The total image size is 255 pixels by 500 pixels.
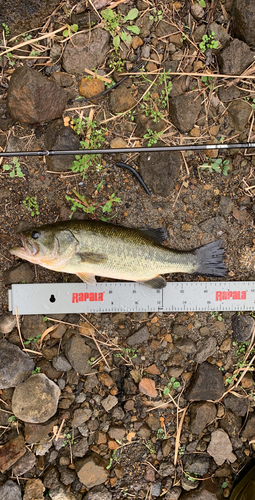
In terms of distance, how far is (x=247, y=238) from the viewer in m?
4.28

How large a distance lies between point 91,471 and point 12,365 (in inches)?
64.4

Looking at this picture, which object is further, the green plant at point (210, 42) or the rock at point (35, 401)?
the green plant at point (210, 42)

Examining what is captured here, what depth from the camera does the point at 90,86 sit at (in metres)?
4.07

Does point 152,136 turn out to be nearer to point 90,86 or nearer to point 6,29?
point 90,86

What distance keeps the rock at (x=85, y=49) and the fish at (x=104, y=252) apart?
6.79 ft

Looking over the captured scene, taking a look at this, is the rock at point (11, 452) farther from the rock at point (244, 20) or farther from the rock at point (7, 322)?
the rock at point (244, 20)

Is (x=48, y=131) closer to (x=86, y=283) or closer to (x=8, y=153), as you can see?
(x=8, y=153)

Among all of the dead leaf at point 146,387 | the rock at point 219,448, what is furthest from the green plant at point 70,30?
the rock at point 219,448

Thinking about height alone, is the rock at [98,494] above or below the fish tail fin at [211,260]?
below

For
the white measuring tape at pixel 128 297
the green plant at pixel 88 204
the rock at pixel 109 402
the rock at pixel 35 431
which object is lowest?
the rock at pixel 35 431

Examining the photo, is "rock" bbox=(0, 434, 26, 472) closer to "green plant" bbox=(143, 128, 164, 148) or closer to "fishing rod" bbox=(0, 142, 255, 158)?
"fishing rod" bbox=(0, 142, 255, 158)

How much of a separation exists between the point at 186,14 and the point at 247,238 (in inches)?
117

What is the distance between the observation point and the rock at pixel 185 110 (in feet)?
13.4

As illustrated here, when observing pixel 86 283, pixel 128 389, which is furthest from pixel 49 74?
pixel 128 389
